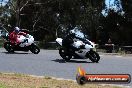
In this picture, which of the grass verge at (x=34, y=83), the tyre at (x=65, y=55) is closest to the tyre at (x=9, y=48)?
the tyre at (x=65, y=55)

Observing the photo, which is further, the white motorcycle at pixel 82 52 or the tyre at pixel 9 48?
the tyre at pixel 9 48

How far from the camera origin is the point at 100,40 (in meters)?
54.1

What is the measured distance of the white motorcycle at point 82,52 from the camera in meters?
21.0

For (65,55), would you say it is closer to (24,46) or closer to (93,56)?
(93,56)

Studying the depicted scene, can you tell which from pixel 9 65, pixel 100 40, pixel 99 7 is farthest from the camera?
pixel 99 7

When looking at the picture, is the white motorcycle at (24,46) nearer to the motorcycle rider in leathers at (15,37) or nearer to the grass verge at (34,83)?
the motorcycle rider in leathers at (15,37)

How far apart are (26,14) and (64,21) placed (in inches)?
247

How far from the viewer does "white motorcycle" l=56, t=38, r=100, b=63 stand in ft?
68.8

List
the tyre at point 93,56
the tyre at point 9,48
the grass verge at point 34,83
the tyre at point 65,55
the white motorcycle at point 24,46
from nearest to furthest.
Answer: the grass verge at point 34,83 < the tyre at point 93,56 < the tyre at point 65,55 < the white motorcycle at point 24,46 < the tyre at point 9,48

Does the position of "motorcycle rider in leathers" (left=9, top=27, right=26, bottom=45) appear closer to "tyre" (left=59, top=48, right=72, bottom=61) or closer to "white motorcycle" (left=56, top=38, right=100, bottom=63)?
"tyre" (left=59, top=48, right=72, bottom=61)

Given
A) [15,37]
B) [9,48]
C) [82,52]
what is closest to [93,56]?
[82,52]

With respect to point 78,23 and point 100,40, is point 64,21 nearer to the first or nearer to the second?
point 78,23

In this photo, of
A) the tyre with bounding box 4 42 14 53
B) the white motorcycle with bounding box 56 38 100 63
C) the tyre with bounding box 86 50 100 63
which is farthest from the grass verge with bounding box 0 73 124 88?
the tyre with bounding box 4 42 14 53

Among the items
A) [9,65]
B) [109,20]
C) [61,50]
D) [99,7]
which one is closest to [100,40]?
[109,20]
